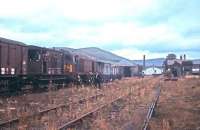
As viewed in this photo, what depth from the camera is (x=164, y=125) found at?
40.1 ft

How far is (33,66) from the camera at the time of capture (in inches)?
1119

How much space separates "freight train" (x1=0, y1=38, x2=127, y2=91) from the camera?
23.5m

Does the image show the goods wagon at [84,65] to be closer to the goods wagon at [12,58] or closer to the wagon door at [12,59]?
the goods wagon at [12,58]

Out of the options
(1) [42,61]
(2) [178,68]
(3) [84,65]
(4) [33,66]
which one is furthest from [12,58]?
(2) [178,68]

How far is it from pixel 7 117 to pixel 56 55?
1904cm

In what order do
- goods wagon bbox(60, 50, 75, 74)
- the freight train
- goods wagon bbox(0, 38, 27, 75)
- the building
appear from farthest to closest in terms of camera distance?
the building → goods wagon bbox(60, 50, 75, 74) → the freight train → goods wagon bbox(0, 38, 27, 75)

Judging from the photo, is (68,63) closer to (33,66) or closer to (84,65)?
(84,65)

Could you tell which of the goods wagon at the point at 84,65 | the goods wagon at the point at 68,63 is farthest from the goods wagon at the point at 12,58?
the goods wagon at the point at 84,65

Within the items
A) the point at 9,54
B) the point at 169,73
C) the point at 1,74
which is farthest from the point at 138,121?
the point at 169,73

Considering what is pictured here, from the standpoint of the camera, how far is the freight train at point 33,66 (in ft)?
77.3

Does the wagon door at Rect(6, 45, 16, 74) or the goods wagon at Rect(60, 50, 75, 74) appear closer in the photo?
the wagon door at Rect(6, 45, 16, 74)

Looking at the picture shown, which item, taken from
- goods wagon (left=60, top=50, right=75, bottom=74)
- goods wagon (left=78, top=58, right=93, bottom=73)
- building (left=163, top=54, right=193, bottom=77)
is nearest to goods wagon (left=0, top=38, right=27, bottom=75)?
goods wagon (left=60, top=50, right=75, bottom=74)

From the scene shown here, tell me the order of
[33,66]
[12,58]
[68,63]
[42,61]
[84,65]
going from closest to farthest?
[12,58] < [33,66] < [42,61] < [68,63] < [84,65]

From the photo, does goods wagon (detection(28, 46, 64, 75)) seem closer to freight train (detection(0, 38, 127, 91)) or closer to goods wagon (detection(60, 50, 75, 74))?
freight train (detection(0, 38, 127, 91))
